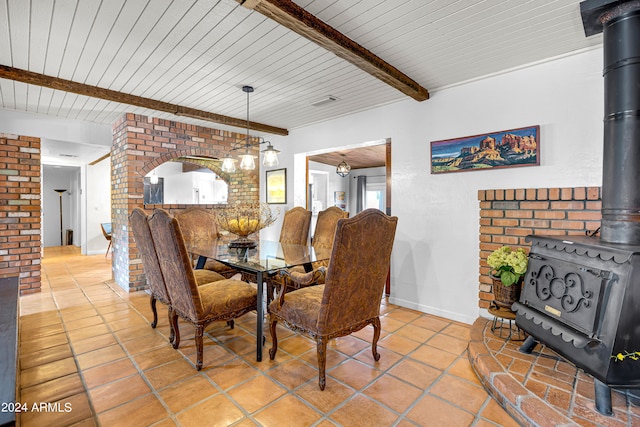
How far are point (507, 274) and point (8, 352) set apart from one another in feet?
9.35

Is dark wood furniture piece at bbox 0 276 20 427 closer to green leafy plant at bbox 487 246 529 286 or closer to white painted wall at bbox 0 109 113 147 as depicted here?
white painted wall at bbox 0 109 113 147

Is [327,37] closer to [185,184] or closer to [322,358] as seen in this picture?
[322,358]

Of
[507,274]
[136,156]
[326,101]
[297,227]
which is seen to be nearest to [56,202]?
[136,156]

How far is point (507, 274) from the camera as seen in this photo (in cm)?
208

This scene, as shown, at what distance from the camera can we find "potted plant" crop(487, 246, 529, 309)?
2061mm

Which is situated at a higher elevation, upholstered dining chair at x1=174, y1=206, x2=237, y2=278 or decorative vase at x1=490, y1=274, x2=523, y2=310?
upholstered dining chair at x1=174, y1=206, x2=237, y2=278

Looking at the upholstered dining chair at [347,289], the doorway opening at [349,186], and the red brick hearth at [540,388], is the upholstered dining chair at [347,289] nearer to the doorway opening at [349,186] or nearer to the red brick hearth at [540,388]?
the red brick hearth at [540,388]

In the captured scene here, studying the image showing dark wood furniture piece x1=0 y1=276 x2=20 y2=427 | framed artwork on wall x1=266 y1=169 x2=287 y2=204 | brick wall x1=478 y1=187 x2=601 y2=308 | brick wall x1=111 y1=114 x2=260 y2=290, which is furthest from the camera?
framed artwork on wall x1=266 y1=169 x2=287 y2=204

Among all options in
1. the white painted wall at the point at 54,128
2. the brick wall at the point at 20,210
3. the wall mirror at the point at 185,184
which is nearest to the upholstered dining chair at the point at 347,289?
the brick wall at the point at 20,210

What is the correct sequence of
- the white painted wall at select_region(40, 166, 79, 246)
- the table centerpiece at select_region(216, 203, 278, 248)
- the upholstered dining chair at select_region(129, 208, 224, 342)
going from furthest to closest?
the white painted wall at select_region(40, 166, 79, 246)
the table centerpiece at select_region(216, 203, 278, 248)
the upholstered dining chair at select_region(129, 208, 224, 342)

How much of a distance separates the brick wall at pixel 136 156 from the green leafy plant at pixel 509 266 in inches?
150

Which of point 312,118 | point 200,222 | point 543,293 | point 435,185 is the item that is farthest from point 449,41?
point 200,222

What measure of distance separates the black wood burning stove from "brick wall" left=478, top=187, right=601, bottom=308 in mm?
629

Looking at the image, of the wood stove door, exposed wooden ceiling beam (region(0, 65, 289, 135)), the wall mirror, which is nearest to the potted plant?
the wood stove door
